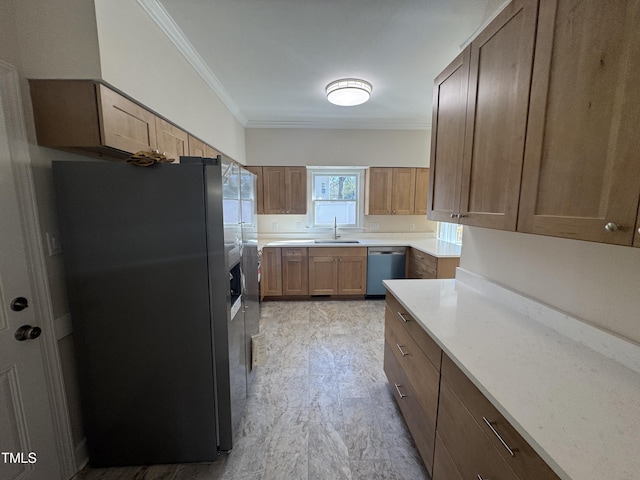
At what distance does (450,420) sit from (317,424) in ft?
3.26

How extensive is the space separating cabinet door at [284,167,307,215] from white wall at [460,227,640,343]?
2785mm

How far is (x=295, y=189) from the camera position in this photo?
408 cm

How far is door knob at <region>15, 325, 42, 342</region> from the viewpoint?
1172 millimetres

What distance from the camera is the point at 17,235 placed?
1.18m

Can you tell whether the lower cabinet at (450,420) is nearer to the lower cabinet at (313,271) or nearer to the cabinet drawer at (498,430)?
the cabinet drawer at (498,430)

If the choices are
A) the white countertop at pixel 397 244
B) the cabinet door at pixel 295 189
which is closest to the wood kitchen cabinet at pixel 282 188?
the cabinet door at pixel 295 189

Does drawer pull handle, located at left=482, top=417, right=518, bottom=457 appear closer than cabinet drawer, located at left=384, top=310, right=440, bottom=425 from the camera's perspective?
Yes

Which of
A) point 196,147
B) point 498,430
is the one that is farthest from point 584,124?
point 196,147

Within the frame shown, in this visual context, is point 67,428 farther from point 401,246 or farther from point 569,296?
point 401,246

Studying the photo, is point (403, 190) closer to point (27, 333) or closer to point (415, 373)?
point (415, 373)

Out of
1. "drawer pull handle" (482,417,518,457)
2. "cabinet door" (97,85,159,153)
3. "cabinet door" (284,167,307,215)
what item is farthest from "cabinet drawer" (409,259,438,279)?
"cabinet door" (97,85,159,153)

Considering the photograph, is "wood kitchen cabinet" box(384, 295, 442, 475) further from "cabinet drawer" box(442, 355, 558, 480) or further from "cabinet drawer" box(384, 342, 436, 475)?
"cabinet drawer" box(442, 355, 558, 480)

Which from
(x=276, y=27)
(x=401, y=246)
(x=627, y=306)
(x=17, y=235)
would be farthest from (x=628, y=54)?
(x=401, y=246)

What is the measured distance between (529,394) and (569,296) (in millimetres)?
679
